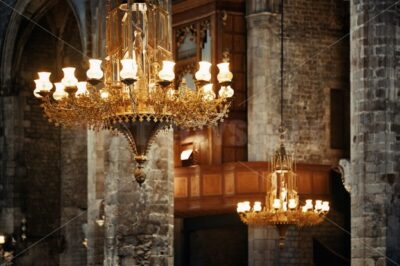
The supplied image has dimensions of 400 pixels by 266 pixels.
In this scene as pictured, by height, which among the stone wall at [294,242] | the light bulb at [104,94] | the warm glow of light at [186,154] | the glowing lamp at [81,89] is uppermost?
the glowing lamp at [81,89]

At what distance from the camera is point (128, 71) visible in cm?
1427

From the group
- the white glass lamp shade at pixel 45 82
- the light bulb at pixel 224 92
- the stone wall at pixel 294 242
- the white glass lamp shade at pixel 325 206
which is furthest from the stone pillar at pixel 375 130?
the stone wall at pixel 294 242

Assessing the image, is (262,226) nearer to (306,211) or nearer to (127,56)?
(306,211)

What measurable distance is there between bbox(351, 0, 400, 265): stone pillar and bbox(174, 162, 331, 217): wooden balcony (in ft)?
17.5

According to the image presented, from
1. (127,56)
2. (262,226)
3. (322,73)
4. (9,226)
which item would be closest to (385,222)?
(127,56)

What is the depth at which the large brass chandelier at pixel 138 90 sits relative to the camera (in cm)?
1480

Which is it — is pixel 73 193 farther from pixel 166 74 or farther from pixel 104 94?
pixel 166 74

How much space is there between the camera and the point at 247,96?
23.0 m

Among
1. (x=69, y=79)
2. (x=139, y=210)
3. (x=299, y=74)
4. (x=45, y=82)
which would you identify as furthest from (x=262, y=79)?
(x=69, y=79)

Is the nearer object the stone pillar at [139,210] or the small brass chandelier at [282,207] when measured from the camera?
the stone pillar at [139,210]

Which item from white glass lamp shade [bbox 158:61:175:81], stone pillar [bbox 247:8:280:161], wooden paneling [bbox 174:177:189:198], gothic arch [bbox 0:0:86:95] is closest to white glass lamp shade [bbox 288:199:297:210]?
stone pillar [bbox 247:8:280:161]

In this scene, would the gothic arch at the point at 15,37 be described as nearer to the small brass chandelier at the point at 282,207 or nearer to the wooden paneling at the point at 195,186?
the wooden paneling at the point at 195,186

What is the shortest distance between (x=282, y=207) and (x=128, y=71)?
726cm

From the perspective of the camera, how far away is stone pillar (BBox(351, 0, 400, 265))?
1648cm
